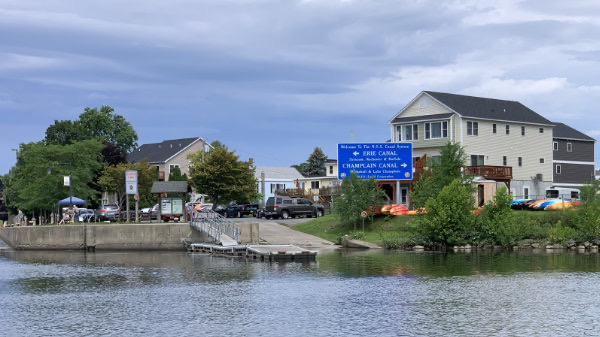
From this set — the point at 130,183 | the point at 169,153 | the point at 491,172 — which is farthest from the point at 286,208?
the point at 169,153

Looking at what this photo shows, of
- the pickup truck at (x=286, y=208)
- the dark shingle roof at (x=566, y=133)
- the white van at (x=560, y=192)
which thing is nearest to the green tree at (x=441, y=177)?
the white van at (x=560, y=192)

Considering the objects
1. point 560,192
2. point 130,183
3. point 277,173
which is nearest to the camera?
point 130,183

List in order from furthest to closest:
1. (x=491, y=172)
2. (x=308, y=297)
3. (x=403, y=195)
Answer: (x=403, y=195)
(x=491, y=172)
(x=308, y=297)

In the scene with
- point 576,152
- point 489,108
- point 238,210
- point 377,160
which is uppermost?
point 489,108

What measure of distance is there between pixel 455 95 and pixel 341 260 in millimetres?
41465

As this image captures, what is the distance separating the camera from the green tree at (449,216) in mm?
53469

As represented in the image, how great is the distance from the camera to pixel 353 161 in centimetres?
6103

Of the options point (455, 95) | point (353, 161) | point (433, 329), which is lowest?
point (433, 329)

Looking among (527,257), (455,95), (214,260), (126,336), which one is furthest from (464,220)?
(126,336)

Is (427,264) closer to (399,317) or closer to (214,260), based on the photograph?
(214,260)

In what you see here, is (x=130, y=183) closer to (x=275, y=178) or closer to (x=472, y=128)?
(x=472, y=128)

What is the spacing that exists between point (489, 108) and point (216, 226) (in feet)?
129

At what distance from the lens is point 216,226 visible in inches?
2110

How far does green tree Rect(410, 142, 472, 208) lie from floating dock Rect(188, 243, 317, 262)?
42.9 ft
